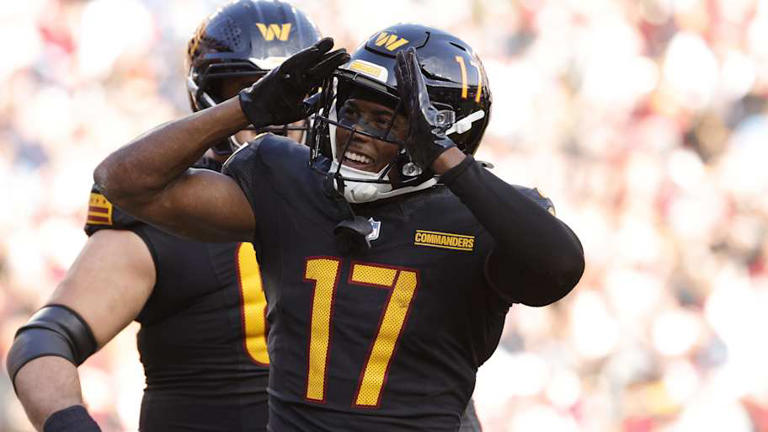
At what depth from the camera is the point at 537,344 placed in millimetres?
6719

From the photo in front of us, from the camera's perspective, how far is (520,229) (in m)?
2.28

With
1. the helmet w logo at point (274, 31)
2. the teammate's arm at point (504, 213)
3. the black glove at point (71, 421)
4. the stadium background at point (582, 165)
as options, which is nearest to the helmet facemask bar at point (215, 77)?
the helmet w logo at point (274, 31)

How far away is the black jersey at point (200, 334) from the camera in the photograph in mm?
3164

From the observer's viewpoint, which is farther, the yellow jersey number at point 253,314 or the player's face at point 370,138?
the yellow jersey number at point 253,314

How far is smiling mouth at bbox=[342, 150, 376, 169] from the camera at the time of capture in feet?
8.05

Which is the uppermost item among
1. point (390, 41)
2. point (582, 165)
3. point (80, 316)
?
point (390, 41)

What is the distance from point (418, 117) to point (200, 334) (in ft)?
3.68

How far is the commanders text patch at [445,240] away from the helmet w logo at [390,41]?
1.23ft

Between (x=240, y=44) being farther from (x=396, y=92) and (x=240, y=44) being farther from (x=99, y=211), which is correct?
(x=396, y=92)

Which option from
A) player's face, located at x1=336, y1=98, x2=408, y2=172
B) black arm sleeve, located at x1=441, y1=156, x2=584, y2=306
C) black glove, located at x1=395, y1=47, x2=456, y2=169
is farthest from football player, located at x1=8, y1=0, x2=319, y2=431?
black arm sleeve, located at x1=441, y1=156, x2=584, y2=306

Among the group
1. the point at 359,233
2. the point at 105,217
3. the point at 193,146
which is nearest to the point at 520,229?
the point at 359,233

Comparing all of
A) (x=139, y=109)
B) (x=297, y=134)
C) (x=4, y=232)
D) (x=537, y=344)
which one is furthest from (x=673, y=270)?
(x=297, y=134)

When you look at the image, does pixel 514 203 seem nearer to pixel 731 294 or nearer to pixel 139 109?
pixel 139 109

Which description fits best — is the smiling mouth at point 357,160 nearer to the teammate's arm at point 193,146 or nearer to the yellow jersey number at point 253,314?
the teammate's arm at point 193,146
